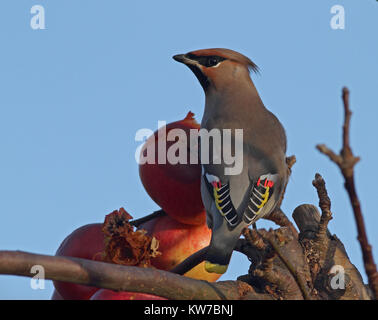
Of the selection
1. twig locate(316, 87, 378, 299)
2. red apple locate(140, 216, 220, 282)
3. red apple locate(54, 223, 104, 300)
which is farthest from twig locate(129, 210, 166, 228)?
twig locate(316, 87, 378, 299)

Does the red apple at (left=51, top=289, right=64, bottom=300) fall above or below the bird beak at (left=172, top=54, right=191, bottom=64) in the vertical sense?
below

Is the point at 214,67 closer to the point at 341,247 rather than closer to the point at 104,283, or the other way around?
the point at 341,247

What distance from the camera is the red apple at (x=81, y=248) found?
2696mm

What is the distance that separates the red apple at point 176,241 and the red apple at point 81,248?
0.84 ft

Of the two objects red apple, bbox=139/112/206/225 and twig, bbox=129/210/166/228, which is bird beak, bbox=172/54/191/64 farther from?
twig, bbox=129/210/166/228

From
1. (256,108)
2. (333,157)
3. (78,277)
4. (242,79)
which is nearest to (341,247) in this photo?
(256,108)

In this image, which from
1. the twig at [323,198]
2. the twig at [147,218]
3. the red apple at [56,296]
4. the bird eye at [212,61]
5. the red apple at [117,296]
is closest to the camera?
the red apple at [117,296]

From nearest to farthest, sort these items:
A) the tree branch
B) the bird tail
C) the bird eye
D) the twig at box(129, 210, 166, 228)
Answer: the tree branch, the bird tail, the twig at box(129, 210, 166, 228), the bird eye

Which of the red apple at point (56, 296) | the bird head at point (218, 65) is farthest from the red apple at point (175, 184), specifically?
the red apple at point (56, 296)

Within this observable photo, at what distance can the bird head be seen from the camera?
3.30 m

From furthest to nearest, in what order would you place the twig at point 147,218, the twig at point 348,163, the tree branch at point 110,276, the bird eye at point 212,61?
1. the bird eye at point 212,61
2. the twig at point 147,218
3. the tree branch at point 110,276
4. the twig at point 348,163

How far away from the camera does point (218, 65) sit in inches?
131

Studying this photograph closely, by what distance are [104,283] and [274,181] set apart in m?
1.21

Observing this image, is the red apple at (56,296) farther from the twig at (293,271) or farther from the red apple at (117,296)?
the twig at (293,271)
